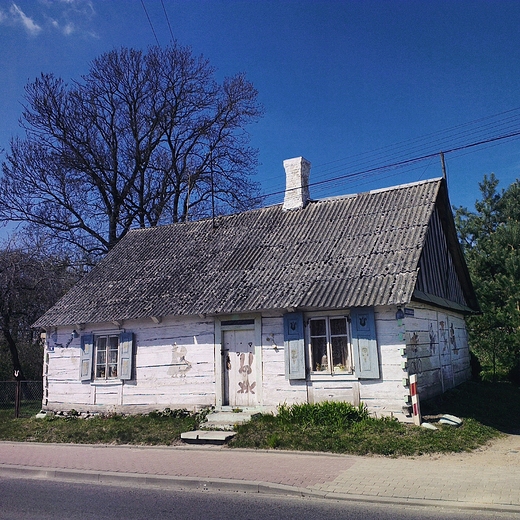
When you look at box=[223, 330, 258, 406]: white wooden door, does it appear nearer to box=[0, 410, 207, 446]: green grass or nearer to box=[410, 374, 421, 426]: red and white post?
box=[0, 410, 207, 446]: green grass

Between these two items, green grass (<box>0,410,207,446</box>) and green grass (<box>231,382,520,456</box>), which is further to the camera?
green grass (<box>0,410,207,446</box>)

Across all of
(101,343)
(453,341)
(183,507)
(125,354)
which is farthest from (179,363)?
(453,341)

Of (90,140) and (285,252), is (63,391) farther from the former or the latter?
(90,140)

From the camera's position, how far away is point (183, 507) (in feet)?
22.3

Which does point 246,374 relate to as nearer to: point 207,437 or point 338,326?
point 207,437

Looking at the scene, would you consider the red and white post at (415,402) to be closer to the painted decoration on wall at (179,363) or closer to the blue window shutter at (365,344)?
the blue window shutter at (365,344)

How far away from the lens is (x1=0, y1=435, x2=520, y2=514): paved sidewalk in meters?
6.82

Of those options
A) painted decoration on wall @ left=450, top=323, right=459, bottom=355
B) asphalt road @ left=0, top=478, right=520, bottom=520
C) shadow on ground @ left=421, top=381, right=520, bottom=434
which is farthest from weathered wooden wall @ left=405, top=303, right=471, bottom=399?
asphalt road @ left=0, top=478, right=520, bottom=520

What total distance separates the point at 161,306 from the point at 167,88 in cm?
1821

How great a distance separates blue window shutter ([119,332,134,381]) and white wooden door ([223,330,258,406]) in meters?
2.90

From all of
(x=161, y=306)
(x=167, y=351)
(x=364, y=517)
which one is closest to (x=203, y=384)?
(x=167, y=351)

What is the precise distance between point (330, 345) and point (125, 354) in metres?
6.02

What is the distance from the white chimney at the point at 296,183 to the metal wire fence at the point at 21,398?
33.3 feet

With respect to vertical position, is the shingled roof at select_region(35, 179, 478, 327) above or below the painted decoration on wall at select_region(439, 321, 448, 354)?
above
